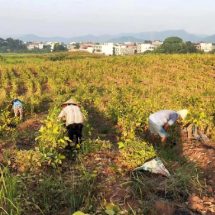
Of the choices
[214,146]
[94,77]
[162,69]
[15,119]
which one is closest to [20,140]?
[15,119]

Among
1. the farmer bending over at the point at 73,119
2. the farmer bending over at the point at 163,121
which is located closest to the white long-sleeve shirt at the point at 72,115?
the farmer bending over at the point at 73,119

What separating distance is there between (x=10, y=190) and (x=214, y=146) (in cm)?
520

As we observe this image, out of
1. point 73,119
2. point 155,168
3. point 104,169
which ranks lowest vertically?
point 104,169

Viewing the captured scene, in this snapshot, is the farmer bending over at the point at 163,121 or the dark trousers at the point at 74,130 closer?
the dark trousers at the point at 74,130

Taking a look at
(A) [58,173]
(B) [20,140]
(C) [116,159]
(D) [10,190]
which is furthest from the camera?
(B) [20,140]

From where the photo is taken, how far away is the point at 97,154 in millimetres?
5109

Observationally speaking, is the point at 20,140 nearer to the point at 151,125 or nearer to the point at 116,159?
the point at 116,159

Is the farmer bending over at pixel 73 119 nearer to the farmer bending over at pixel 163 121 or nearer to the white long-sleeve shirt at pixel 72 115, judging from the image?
the white long-sleeve shirt at pixel 72 115

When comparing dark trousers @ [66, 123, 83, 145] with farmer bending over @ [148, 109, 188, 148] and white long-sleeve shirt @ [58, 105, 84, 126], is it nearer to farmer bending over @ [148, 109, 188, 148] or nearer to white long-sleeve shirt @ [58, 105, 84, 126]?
white long-sleeve shirt @ [58, 105, 84, 126]

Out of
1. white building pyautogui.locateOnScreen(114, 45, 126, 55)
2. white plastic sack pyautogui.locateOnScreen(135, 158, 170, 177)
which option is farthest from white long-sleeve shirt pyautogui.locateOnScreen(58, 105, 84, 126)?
white building pyautogui.locateOnScreen(114, 45, 126, 55)

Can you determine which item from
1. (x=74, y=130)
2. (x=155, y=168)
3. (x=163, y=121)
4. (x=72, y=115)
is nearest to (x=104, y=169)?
(x=155, y=168)

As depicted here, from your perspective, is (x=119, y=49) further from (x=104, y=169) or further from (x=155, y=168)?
(x=155, y=168)

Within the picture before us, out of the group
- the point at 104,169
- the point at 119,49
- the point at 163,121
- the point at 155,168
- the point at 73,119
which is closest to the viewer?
the point at 155,168

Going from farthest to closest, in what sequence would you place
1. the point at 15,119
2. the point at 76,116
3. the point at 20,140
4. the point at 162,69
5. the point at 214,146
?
the point at 162,69
the point at 15,119
the point at 20,140
the point at 214,146
the point at 76,116
